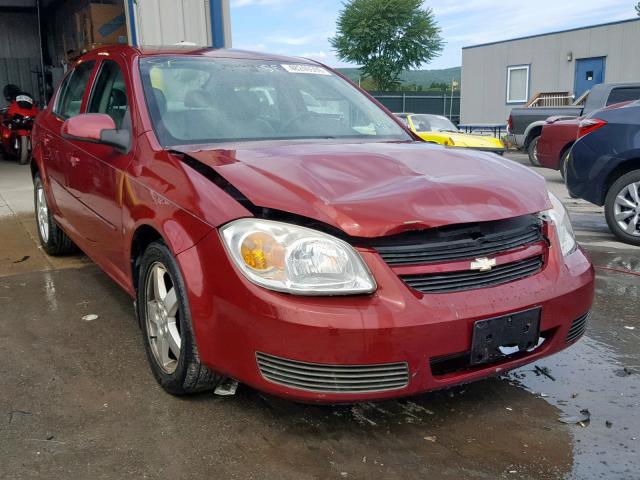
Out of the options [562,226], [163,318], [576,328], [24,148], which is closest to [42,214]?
[163,318]

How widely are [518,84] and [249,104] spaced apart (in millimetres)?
24037

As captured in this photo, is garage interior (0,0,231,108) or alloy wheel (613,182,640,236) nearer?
alloy wheel (613,182,640,236)

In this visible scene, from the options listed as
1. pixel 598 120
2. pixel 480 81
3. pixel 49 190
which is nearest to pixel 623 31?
pixel 480 81

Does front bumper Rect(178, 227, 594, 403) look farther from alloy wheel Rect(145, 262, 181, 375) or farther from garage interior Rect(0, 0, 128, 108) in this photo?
garage interior Rect(0, 0, 128, 108)

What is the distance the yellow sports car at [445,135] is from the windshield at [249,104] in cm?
851

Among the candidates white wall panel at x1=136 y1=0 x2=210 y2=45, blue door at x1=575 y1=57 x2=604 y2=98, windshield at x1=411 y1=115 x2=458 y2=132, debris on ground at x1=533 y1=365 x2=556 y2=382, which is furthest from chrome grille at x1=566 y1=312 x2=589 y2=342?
blue door at x1=575 y1=57 x2=604 y2=98

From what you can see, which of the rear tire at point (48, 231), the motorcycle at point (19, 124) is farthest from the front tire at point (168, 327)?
the motorcycle at point (19, 124)

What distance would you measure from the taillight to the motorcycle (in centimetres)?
1020

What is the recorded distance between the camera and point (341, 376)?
215 centimetres

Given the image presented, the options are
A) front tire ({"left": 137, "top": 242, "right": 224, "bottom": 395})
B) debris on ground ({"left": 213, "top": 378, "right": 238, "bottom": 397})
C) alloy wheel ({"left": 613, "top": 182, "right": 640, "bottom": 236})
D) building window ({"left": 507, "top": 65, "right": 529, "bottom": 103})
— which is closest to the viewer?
front tire ({"left": 137, "top": 242, "right": 224, "bottom": 395})

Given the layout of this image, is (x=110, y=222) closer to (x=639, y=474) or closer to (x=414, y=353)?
(x=414, y=353)

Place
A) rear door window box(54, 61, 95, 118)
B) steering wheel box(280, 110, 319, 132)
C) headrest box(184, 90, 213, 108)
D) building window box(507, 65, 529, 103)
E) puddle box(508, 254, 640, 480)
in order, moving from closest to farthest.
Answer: puddle box(508, 254, 640, 480), headrest box(184, 90, 213, 108), steering wheel box(280, 110, 319, 132), rear door window box(54, 61, 95, 118), building window box(507, 65, 529, 103)

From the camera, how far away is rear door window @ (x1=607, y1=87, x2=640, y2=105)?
34.8 feet

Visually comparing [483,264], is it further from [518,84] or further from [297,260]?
[518,84]
